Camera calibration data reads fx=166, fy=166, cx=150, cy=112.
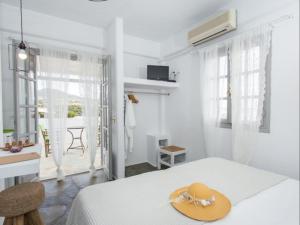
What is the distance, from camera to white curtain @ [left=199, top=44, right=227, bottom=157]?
208 centimetres

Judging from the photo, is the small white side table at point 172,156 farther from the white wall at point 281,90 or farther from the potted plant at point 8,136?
the potted plant at point 8,136

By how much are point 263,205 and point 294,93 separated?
103 centimetres

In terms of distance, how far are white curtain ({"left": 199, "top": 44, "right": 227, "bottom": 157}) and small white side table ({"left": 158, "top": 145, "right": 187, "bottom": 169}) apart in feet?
1.70

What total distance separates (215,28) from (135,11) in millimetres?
1059

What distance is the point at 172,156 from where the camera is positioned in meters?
2.52

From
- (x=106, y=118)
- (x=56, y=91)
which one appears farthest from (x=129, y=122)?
(x=56, y=91)

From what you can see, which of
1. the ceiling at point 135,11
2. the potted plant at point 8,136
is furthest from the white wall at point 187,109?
the potted plant at point 8,136

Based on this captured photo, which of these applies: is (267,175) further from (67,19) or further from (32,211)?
(67,19)

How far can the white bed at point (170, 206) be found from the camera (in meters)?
0.79

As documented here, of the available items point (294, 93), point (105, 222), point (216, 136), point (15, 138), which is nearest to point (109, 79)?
point (15, 138)

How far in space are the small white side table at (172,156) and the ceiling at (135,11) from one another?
1.95 meters

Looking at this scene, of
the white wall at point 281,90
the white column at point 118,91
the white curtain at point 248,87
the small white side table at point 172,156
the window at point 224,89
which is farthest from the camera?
the small white side table at point 172,156

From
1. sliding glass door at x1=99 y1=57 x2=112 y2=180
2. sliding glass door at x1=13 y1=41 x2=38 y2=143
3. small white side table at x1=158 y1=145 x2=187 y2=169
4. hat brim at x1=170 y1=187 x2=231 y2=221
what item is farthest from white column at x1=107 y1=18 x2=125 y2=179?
hat brim at x1=170 y1=187 x2=231 y2=221

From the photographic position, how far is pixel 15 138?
169 cm
